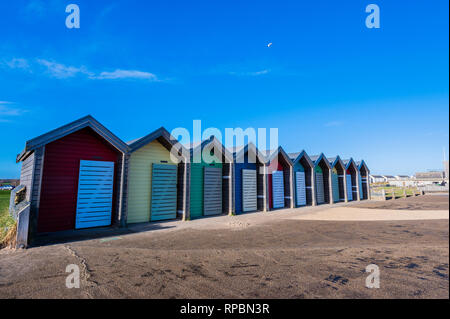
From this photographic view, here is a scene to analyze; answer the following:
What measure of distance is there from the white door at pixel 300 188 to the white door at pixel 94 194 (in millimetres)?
15001

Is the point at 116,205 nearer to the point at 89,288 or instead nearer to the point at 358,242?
the point at 89,288

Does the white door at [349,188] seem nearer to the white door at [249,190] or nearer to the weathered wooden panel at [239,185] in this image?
the white door at [249,190]

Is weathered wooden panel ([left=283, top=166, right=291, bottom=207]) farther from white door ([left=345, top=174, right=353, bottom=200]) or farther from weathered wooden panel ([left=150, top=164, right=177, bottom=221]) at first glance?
white door ([left=345, top=174, right=353, bottom=200])

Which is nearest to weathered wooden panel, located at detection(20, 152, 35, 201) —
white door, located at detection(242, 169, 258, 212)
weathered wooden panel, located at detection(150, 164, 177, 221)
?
weathered wooden panel, located at detection(150, 164, 177, 221)

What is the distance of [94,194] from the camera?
1015cm

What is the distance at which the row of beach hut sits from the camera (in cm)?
918

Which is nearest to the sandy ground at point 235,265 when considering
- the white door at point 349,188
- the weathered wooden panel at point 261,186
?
the weathered wooden panel at point 261,186

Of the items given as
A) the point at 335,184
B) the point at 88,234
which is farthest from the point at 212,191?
the point at 335,184

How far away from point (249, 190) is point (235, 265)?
11.2 metres

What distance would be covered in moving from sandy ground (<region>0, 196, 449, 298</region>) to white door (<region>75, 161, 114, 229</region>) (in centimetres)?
200

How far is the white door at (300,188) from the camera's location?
2050cm

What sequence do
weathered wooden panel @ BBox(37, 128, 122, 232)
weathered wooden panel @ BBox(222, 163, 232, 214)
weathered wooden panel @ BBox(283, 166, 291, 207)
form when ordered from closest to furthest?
1. weathered wooden panel @ BBox(37, 128, 122, 232)
2. weathered wooden panel @ BBox(222, 163, 232, 214)
3. weathered wooden panel @ BBox(283, 166, 291, 207)

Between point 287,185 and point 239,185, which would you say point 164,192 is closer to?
point 239,185

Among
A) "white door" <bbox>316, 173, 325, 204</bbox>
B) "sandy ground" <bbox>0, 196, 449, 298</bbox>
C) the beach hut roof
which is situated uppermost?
the beach hut roof
